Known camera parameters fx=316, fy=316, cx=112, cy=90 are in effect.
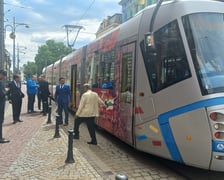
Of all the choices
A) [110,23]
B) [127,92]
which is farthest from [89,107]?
[110,23]

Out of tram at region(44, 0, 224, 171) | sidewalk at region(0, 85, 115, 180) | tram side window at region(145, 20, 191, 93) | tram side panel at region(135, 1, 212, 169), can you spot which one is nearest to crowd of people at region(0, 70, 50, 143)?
sidewalk at region(0, 85, 115, 180)

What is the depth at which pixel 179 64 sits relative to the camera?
5562 mm

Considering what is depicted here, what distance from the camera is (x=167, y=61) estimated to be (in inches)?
229

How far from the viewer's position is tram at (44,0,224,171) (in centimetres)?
504

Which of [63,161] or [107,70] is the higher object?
[107,70]

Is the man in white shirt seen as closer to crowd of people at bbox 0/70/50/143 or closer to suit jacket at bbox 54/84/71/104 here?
crowd of people at bbox 0/70/50/143

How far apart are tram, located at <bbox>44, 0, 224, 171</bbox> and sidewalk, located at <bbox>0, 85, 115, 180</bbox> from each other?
3.97 feet

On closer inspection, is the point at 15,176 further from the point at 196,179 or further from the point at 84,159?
the point at 196,179

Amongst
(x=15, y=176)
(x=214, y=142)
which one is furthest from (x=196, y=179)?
(x=15, y=176)

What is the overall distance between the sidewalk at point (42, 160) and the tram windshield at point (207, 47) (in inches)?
93.5

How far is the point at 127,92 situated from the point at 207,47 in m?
2.27

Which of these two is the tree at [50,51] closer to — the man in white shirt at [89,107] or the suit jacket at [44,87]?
the suit jacket at [44,87]

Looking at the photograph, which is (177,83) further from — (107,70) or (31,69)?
(31,69)

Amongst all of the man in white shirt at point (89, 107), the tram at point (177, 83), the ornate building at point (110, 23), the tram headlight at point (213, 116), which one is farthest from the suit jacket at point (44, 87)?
the ornate building at point (110, 23)
